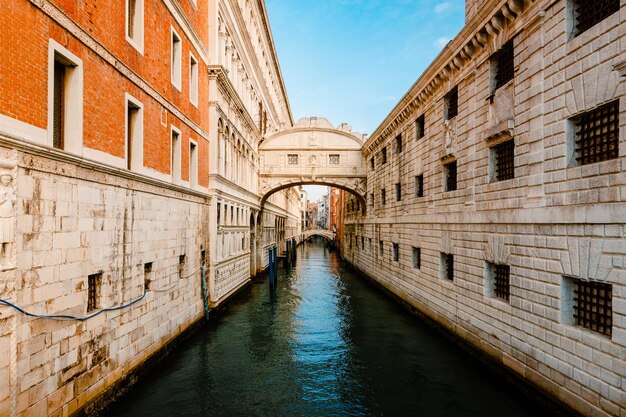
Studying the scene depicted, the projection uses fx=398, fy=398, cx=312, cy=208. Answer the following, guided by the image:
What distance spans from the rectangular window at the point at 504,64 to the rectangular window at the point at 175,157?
8.65m

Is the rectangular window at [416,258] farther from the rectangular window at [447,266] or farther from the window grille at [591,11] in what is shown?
the window grille at [591,11]

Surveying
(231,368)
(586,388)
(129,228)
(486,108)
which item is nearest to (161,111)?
(129,228)

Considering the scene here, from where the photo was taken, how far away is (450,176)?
40.5 feet

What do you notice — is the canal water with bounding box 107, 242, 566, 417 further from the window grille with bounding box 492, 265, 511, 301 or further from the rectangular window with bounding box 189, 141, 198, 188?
the rectangular window with bounding box 189, 141, 198, 188

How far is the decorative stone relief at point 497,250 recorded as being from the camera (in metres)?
8.72

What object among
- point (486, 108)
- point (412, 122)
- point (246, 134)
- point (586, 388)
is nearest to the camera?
point (586, 388)

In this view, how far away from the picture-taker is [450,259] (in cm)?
1234

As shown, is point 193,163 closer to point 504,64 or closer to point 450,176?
point 450,176

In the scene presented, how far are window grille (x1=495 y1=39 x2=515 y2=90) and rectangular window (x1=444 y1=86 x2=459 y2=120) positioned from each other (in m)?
2.16

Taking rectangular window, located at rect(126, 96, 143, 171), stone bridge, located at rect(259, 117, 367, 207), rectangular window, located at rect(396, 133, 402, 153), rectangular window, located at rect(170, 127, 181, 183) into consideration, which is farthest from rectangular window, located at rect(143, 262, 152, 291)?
stone bridge, located at rect(259, 117, 367, 207)

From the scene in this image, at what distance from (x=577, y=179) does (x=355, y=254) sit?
24063mm

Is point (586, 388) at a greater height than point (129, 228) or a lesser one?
lesser

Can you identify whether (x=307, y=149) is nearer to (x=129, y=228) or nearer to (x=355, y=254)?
(x=355, y=254)

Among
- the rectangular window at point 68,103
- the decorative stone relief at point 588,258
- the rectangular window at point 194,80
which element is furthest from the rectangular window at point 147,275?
the decorative stone relief at point 588,258
